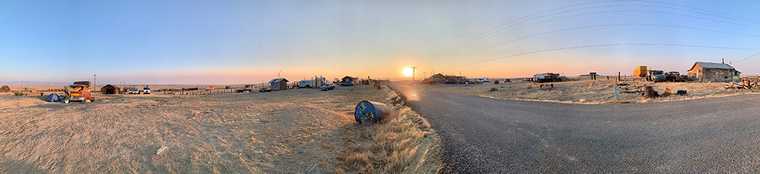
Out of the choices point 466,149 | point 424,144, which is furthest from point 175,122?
point 466,149

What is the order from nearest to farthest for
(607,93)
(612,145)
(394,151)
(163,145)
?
1. (612,145)
2. (394,151)
3. (163,145)
4. (607,93)

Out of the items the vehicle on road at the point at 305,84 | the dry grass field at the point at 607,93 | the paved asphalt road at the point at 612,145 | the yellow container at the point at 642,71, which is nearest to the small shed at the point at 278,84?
the vehicle on road at the point at 305,84

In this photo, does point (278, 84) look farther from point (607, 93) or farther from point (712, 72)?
point (712, 72)

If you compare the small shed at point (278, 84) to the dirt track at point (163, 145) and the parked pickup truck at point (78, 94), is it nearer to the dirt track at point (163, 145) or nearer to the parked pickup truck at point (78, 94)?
the parked pickup truck at point (78, 94)

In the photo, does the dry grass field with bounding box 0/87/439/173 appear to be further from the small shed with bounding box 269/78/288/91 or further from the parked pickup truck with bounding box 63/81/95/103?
the small shed with bounding box 269/78/288/91

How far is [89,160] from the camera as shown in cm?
1117

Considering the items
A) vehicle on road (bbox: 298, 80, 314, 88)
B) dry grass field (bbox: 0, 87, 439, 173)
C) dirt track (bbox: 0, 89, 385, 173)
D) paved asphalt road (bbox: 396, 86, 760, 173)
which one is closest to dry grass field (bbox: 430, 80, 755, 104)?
paved asphalt road (bbox: 396, 86, 760, 173)

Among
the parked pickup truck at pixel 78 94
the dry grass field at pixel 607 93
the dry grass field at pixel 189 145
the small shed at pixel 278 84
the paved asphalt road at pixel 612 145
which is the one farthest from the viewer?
the small shed at pixel 278 84

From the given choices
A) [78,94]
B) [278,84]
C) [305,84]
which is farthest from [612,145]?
[305,84]

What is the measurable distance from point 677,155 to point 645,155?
20.6 inches

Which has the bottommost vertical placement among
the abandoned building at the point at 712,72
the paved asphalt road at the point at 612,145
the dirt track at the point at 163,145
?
the dirt track at the point at 163,145

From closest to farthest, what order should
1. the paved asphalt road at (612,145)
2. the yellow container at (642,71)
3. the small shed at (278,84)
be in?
1. the paved asphalt road at (612,145)
2. the yellow container at (642,71)
3. the small shed at (278,84)

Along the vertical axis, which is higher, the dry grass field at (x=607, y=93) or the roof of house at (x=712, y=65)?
the roof of house at (x=712, y=65)

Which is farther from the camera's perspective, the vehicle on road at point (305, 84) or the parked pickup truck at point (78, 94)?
the vehicle on road at point (305, 84)
